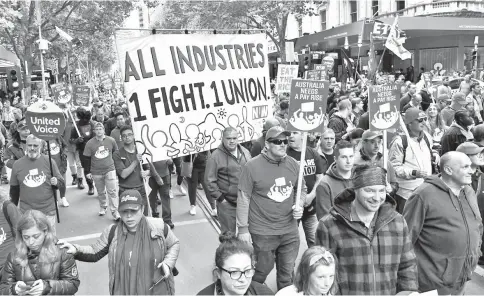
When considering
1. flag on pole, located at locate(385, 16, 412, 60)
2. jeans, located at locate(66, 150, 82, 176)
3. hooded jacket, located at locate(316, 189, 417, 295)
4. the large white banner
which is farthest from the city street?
flag on pole, located at locate(385, 16, 412, 60)

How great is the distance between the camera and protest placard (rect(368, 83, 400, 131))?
17.1 ft

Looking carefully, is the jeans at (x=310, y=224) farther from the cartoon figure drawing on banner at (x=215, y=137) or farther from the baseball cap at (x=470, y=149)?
the baseball cap at (x=470, y=149)

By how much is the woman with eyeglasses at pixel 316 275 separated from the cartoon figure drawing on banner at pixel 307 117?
191 centimetres

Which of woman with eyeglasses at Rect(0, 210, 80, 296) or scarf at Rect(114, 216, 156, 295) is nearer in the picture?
woman with eyeglasses at Rect(0, 210, 80, 296)

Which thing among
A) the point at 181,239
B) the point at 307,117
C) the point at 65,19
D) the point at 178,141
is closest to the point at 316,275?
the point at 307,117

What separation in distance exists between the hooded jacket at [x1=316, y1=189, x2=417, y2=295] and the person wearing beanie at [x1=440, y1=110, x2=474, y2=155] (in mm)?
3878

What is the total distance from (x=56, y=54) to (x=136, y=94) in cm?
2907

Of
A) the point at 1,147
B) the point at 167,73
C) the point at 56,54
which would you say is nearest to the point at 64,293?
the point at 167,73

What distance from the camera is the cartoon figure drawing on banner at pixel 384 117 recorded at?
520 centimetres

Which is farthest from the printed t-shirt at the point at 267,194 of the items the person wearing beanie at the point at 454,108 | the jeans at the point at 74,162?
the jeans at the point at 74,162

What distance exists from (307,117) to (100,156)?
4509 millimetres

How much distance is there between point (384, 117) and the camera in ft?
17.4

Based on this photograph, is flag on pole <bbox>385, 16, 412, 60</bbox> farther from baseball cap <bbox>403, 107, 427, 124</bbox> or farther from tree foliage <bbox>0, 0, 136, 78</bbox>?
tree foliage <bbox>0, 0, 136, 78</bbox>

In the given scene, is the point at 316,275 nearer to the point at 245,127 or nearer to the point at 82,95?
the point at 245,127
